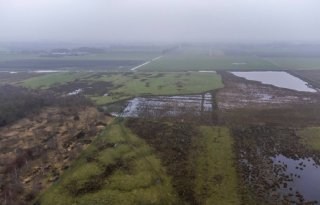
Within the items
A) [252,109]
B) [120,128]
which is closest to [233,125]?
[252,109]

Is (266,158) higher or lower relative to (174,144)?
lower

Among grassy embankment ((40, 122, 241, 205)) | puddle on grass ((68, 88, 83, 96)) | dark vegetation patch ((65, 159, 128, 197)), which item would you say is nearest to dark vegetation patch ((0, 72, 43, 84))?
puddle on grass ((68, 88, 83, 96))

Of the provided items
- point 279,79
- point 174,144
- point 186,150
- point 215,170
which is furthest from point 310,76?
point 215,170

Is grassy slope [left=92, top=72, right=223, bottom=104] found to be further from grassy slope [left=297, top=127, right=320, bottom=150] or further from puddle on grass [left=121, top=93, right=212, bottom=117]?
grassy slope [left=297, top=127, right=320, bottom=150]

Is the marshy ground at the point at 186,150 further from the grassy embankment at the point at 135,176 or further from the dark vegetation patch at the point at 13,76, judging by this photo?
the dark vegetation patch at the point at 13,76

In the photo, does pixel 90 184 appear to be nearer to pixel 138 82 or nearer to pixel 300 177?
pixel 300 177
